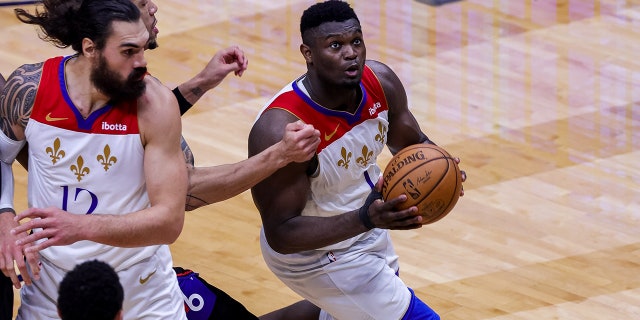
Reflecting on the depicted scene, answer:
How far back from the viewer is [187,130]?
8594mm

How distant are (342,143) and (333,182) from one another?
0.17 m

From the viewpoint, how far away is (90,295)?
3545 mm

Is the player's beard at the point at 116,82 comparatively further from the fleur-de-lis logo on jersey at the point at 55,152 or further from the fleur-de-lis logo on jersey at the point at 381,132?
the fleur-de-lis logo on jersey at the point at 381,132

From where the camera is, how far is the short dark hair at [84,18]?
4504mm

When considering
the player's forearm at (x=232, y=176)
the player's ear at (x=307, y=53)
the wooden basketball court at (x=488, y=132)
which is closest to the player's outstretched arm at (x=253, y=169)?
the player's forearm at (x=232, y=176)

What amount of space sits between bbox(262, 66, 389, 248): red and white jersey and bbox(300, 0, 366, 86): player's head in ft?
0.47

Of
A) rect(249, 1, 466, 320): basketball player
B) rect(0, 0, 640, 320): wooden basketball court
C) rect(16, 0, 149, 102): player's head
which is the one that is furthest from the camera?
rect(0, 0, 640, 320): wooden basketball court

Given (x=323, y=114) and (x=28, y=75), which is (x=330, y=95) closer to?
(x=323, y=114)

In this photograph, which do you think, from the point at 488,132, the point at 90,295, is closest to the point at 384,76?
the point at 90,295

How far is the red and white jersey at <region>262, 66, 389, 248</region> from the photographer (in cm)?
523

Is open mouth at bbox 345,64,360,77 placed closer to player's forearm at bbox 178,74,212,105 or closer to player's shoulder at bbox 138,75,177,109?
player's forearm at bbox 178,74,212,105

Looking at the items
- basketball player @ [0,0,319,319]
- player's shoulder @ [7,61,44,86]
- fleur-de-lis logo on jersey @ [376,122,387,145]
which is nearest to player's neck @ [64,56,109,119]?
player's shoulder @ [7,61,44,86]

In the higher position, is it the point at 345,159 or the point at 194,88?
the point at 194,88

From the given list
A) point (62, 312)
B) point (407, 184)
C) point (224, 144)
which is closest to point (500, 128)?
point (224, 144)
